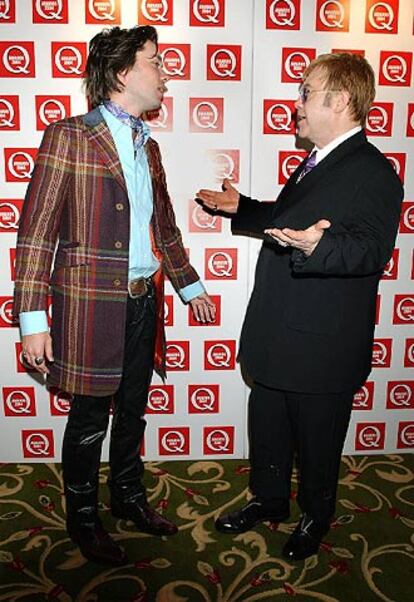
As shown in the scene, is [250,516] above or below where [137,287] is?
below

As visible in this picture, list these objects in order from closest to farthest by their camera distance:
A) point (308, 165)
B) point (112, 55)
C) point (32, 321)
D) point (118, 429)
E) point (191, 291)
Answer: point (32, 321) < point (112, 55) < point (308, 165) < point (118, 429) < point (191, 291)

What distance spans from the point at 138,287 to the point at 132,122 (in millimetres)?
513

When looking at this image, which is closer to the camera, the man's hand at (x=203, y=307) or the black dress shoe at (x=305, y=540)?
the black dress shoe at (x=305, y=540)

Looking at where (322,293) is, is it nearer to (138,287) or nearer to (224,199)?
(138,287)

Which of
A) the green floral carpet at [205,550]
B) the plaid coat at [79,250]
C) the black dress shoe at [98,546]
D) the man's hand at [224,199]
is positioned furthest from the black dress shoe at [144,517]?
the man's hand at [224,199]

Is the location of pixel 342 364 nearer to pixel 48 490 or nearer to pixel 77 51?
pixel 48 490

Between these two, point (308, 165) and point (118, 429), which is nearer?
point (308, 165)

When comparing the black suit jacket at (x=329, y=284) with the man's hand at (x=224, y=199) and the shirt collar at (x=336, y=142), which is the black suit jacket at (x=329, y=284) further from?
the man's hand at (x=224, y=199)

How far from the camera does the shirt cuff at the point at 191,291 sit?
7.84ft

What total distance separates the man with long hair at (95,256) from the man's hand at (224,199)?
30cm

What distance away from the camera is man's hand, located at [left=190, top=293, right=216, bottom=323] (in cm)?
241

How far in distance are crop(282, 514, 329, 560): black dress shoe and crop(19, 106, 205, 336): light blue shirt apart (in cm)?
99

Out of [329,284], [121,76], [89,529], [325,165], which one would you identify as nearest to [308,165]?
[325,165]

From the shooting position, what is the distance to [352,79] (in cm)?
189
